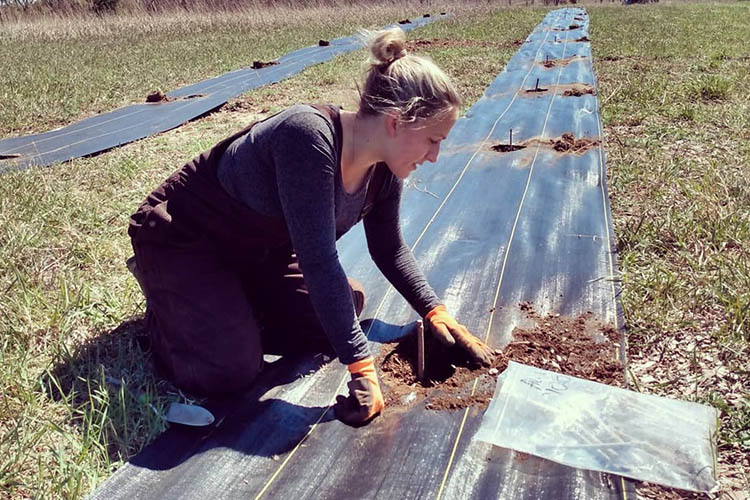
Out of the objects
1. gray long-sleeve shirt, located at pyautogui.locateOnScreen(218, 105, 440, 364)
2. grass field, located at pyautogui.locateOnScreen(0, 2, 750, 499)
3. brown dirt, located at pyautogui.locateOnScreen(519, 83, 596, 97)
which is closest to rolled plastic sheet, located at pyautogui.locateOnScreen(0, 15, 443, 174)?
grass field, located at pyautogui.locateOnScreen(0, 2, 750, 499)

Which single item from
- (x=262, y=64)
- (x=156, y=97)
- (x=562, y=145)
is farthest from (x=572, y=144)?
(x=262, y=64)

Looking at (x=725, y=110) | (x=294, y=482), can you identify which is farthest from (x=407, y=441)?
(x=725, y=110)

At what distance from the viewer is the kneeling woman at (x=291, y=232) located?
150 centimetres

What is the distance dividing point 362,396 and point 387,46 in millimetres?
885

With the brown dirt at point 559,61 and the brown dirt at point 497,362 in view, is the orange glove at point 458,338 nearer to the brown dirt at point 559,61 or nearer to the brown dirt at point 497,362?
the brown dirt at point 497,362

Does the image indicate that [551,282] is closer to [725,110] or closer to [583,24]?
[725,110]

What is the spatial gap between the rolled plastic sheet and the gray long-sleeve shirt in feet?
8.90

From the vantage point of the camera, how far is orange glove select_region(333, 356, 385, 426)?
1632 millimetres

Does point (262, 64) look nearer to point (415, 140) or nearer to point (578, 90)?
point (578, 90)

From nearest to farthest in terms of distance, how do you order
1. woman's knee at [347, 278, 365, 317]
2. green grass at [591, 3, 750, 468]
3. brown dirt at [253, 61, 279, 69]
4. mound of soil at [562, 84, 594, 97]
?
green grass at [591, 3, 750, 468], woman's knee at [347, 278, 365, 317], mound of soil at [562, 84, 594, 97], brown dirt at [253, 61, 279, 69]

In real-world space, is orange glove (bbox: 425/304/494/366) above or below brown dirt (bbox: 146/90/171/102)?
below

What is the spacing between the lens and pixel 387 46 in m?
1.45

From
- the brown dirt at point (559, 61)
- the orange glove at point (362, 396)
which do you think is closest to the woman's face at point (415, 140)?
the orange glove at point (362, 396)

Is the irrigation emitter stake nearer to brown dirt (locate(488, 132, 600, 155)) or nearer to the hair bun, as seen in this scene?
the hair bun
